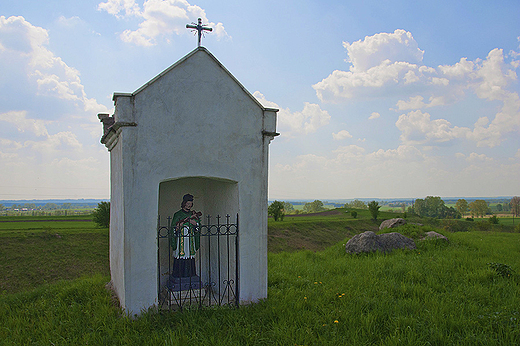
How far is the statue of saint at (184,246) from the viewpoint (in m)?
6.17

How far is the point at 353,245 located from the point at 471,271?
375cm

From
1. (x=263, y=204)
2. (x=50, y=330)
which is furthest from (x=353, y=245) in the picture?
(x=50, y=330)

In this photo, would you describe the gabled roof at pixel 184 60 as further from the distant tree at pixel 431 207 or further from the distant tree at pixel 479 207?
the distant tree at pixel 479 207

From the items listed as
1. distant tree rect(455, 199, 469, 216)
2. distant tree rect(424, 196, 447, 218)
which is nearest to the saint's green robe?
distant tree rect(424, 196, 447, 218)

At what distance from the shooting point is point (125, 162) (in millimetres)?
A: 4828

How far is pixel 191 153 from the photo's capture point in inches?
205

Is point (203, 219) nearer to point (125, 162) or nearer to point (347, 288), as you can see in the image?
point (125, 162)

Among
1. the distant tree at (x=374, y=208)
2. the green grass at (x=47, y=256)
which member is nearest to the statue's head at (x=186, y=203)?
the green grass at (x=47, y=256)

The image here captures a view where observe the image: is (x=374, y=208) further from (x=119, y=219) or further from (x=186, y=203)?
(x=119, y=219)

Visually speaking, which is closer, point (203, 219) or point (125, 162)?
point (125, 162)

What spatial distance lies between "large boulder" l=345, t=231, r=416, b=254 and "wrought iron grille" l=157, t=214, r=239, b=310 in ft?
19.2

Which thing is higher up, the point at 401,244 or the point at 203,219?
the point at 203,219

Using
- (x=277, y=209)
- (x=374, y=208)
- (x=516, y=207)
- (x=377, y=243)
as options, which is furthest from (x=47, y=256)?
(x=516, y=207)

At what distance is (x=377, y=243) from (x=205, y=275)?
6470 millimetres
